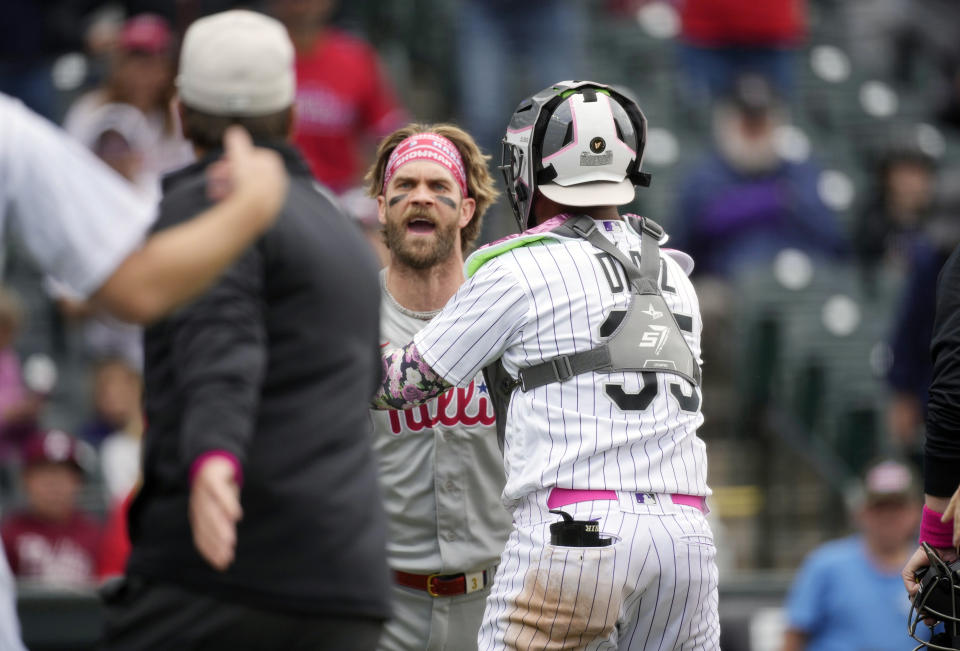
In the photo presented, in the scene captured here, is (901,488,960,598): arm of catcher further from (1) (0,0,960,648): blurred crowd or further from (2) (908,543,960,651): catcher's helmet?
(1) (0,0,960,648): blurred crowd

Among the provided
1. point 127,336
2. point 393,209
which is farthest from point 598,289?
point 127,336

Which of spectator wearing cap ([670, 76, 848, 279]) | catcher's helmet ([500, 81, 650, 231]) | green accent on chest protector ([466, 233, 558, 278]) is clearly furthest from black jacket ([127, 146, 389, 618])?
spectator wearing cap ([670, 76, 848, 279])

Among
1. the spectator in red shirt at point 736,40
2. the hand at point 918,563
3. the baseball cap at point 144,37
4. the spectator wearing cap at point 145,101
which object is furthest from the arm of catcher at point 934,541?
the spectator in red shirt at point 736,40

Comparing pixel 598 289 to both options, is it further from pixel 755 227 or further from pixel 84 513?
pixel 755 227

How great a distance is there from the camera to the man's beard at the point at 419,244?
17.1 feet

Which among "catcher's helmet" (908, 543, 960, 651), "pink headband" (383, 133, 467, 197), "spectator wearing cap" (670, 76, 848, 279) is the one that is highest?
"spectator wearing cap" (670, 76, 848, 279)

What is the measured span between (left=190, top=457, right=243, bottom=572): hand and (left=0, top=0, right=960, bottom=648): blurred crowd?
4.63 m

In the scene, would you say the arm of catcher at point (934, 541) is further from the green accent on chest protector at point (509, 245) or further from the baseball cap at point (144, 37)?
the baseball cap at point (144, 37)

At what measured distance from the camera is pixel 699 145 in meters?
11.8

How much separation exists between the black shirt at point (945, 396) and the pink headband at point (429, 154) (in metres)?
1.65

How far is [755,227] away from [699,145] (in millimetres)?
2004

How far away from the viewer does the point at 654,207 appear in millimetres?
10812

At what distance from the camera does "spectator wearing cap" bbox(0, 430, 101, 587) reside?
8016mm

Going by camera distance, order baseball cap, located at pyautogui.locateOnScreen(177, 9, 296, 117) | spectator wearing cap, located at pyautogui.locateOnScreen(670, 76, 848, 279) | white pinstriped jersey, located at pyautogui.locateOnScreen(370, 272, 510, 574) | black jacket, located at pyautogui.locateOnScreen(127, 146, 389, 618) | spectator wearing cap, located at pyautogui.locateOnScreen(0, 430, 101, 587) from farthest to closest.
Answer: spectator wearing cap, located at pyautogui.locateOnScreen(670, 76, 848, 279) → spectator wearing cap, located at pyautogui.locateOnScreen(0, 430, 101, 587) → white pinstriped jersey, located at pyautogui.locateOnScreen(370, 272, 510, 574) → baseball cap, located at pyautogui.locateOnScreen(177, 9, 296, 117) → black jacket, located at pyautogui.locateOnScreen(127, 146, 389, 618)
